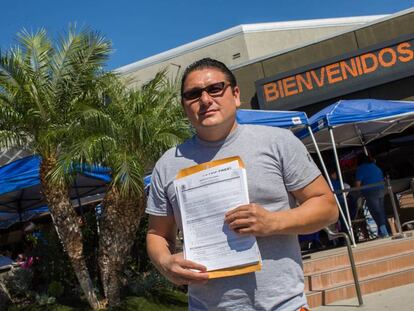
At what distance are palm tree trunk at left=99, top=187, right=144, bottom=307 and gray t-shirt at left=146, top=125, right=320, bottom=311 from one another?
638 cm

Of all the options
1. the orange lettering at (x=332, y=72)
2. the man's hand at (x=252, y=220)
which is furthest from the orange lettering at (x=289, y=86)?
the man's hand at (x=252, y=220)

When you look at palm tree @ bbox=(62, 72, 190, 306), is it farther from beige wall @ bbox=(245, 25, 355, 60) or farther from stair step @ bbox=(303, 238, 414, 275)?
beige wall @ bbox=(245, 25, 355, 60)

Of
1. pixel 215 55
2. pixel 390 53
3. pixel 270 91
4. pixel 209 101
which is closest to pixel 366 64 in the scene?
pixel 390 53

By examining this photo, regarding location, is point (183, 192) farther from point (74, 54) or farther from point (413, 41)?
point (413, 41)

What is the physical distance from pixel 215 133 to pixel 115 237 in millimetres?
6741

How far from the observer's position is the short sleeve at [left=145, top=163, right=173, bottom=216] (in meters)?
2.45

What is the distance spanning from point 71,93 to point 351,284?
17.0ft

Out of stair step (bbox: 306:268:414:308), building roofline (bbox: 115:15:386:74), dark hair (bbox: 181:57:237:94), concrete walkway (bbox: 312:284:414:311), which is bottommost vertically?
concrete walkway (bbox: 312:284:414:311)

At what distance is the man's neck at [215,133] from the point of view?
237 centimetres

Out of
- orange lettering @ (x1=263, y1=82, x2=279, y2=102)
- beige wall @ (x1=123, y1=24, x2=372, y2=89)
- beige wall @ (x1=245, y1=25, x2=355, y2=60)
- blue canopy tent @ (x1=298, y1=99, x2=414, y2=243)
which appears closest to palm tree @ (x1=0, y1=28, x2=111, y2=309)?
blue canopy tent @ (x1=298, y1=99, x2=414, y2=243)

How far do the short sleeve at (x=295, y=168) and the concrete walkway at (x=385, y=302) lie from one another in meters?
5.22

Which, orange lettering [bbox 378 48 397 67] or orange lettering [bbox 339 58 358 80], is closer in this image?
orange lettering [bbox 378 48 397 67]

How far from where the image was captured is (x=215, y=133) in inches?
93.4

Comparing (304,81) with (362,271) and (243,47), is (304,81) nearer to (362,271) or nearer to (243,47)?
(243,47)
